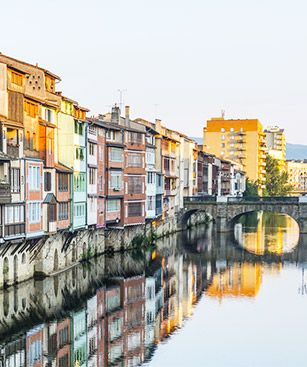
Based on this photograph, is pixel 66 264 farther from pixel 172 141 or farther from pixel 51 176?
pixel 172 141

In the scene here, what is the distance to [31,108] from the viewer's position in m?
72.2

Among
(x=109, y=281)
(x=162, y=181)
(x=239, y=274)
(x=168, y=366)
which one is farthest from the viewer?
(x=162, y=181)

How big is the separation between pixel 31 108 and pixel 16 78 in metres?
3.00

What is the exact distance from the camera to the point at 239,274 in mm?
92938

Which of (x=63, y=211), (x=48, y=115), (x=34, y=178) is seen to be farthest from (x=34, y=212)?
(x=48, y=115)

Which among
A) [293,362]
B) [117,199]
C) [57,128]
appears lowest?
[293,362]

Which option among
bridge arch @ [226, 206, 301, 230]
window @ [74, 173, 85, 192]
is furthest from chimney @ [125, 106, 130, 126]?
bridge arch @ [226, 206, 301, 230]

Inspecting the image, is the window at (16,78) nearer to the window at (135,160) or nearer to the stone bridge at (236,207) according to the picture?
the window at (135,160)

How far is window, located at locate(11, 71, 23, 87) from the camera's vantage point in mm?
69994

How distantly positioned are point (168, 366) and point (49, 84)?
40.7 meters

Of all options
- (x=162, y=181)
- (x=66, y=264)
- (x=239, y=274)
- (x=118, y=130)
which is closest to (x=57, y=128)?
(x=66, y=264)

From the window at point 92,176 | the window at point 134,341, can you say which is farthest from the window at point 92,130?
the window at point 134,341

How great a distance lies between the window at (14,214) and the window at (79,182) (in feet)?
53.2

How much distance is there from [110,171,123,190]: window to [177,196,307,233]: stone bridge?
150 feet
